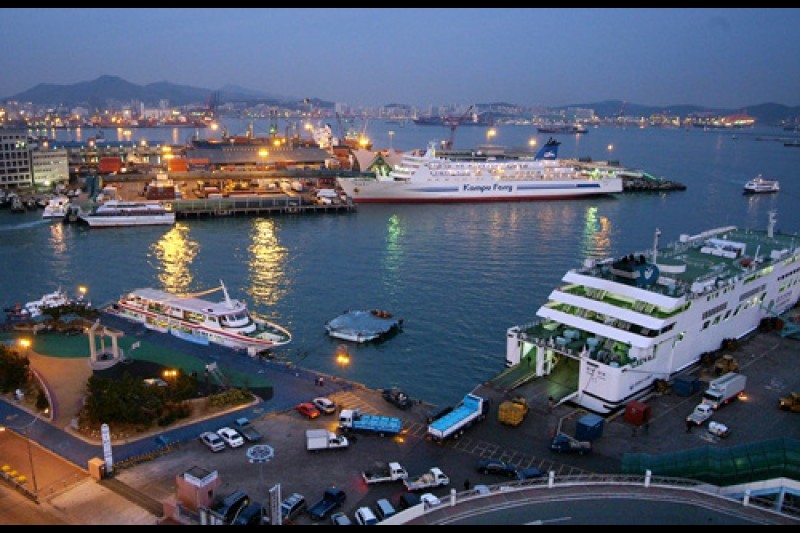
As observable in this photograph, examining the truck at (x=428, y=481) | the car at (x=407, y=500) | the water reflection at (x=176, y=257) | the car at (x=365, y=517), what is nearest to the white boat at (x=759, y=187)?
the water reflection at (x=176, y=257)

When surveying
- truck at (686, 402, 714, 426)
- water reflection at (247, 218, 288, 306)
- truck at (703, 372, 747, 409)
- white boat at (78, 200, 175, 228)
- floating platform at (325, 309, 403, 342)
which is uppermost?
white boat at (78, 200, 175, 228)

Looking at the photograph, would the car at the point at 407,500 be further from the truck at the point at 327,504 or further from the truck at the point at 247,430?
the truck at the point at 247,430

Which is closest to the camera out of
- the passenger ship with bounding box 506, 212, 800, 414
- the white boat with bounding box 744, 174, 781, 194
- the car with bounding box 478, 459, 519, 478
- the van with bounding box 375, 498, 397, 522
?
the van with bounding box 375, 498, 397, 522

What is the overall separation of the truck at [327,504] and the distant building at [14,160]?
6182cm

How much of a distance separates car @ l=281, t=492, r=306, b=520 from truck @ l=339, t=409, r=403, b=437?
11.8 ft

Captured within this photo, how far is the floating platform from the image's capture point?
1100 inches

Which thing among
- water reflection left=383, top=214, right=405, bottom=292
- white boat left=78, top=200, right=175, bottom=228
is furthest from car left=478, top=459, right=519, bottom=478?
white boat left=78, top=200, right=175, bottom=228

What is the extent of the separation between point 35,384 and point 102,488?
7313 millimetres

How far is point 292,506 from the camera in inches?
555

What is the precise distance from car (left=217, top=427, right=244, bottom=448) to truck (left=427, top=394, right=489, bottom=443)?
5.06m

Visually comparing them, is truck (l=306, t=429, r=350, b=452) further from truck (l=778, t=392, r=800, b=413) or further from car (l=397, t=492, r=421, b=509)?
truck (l=778, t=392, r=800, b=413)

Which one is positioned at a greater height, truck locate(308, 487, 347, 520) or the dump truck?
the dump truck

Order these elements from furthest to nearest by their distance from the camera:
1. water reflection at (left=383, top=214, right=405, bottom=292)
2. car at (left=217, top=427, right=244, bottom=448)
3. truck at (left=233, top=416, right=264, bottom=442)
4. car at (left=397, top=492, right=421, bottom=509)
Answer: water reflection at (left=383, top=214, right=405, bottom=292)
truck at (left=233, top=416, right=264, bottom=442)
car at (left=217, top=427, right=244, bottom=448)
car at (left=397, top=492, right=421, bottom=509)

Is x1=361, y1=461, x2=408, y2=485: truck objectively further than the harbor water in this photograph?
No
